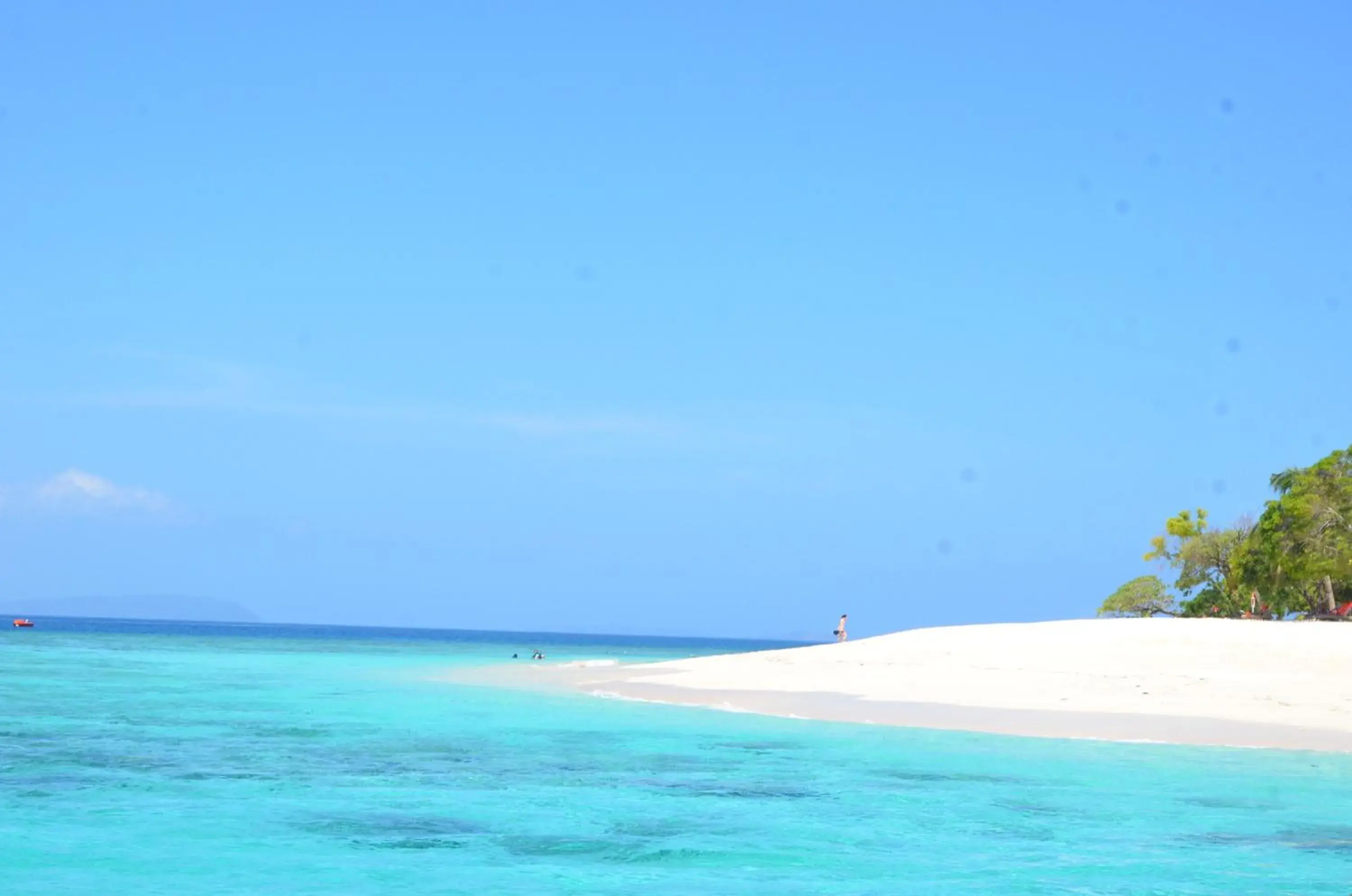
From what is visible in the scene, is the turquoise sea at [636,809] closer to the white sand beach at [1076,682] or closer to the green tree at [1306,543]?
the white sand beach at [1076,682]

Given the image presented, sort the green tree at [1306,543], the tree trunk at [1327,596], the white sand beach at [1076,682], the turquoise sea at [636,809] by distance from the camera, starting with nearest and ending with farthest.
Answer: the turquoise sea at [636,809]
the white sand beach at [1076,682]
the green tree at [1306,543]
the tree trunk at [1327,596]

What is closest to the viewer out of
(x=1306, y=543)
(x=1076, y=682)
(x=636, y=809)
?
(x=636, y=809)

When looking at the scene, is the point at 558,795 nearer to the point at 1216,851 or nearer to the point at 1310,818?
the point at 1216,851

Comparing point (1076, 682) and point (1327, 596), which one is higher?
point (1327, 596)

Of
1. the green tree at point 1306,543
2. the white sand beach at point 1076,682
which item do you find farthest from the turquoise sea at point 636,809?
the green tree at point 1306,543

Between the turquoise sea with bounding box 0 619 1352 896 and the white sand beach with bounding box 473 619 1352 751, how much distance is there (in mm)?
2030

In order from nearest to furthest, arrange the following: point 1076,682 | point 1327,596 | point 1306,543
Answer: point 1076,682, point 1306,543, point 1327,596

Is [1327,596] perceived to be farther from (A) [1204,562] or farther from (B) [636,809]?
(B) [636,809]

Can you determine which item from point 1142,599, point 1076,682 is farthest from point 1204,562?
point 1076,682

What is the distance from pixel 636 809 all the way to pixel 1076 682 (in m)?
16.4

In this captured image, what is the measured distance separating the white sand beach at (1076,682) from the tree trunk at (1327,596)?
29.0 meters

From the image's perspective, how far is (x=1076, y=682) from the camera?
28281 mm

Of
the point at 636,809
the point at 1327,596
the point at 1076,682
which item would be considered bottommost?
the point at 636,809

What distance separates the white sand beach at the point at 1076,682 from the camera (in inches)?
885
